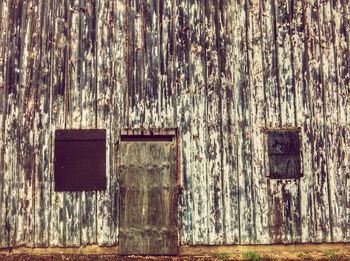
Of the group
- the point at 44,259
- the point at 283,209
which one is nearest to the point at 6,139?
the point at 44,259

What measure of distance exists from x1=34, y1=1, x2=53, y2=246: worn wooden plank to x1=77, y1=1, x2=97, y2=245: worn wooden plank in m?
0.58

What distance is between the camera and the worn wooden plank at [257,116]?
24.6ft

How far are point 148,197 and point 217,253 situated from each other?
1569 millimetres

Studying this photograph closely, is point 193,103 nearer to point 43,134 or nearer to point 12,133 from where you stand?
point 43,134

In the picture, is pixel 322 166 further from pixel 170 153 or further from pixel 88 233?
pixel 88 233

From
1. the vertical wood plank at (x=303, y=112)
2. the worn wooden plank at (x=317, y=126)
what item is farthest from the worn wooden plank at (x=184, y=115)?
the worn wooden plank at (x=317, y=126)

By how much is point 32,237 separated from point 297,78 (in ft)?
18.4

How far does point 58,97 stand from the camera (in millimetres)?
7762

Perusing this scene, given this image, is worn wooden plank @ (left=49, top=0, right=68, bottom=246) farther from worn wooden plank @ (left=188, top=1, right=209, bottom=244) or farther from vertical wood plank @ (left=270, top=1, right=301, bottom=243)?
vertical wood plank @ (left=270, top=1, right=301, bottom=243)

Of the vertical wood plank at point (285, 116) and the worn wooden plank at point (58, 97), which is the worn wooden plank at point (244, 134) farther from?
the worn wooden plank at point (58, 97)

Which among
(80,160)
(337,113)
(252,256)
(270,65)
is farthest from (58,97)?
(337,113)

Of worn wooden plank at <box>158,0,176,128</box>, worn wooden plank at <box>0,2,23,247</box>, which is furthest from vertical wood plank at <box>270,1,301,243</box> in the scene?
worn wooden plank at <box>0,2,23,247</box>

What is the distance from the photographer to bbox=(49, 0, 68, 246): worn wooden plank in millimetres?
7434

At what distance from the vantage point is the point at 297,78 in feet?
25.7
